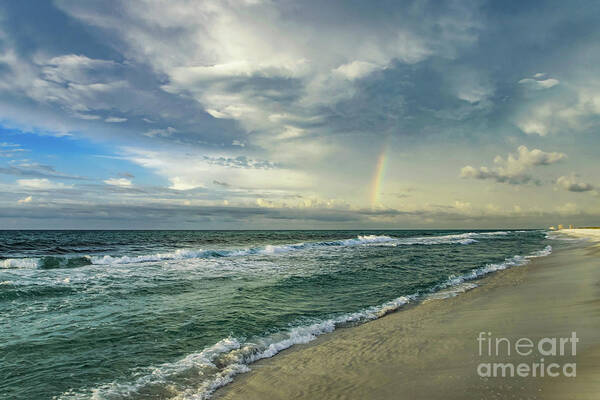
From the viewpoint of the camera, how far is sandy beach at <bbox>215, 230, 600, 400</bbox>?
531 cm

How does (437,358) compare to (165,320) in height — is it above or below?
above

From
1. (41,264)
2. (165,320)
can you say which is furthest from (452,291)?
(41,264)

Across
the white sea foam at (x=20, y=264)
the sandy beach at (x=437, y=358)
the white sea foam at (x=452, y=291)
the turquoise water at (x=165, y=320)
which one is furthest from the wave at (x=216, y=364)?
the white sea foam at (x=20, y=264)

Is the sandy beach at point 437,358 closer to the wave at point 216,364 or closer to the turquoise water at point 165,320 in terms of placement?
the wave at point 216,364

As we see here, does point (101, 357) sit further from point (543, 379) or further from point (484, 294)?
point (484, 294)

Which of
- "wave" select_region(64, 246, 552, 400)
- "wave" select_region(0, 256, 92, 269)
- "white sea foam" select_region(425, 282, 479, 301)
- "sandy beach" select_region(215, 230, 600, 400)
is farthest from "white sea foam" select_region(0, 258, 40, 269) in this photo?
"white sea foam" select_region(425, 282, 479, 301)

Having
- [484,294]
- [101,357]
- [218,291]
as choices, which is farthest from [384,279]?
[101,357]

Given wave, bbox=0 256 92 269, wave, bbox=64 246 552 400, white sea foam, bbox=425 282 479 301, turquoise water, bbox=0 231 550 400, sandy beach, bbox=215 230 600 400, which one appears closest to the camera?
sandy beach, bbox=215 230 600 400

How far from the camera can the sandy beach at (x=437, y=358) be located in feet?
17.4

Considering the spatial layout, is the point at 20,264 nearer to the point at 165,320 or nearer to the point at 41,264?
the point at 41,264

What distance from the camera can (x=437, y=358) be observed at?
6.72 meters

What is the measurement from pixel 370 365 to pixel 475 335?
3259 mm

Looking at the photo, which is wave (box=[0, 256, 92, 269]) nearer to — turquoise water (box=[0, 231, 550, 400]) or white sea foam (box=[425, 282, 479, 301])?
turquoise water (box=[0, 231, 550, 400])

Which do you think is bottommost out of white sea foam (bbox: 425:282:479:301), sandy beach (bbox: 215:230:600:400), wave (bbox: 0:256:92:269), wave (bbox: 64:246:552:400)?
wave (bbox: 0:256:92:269)
